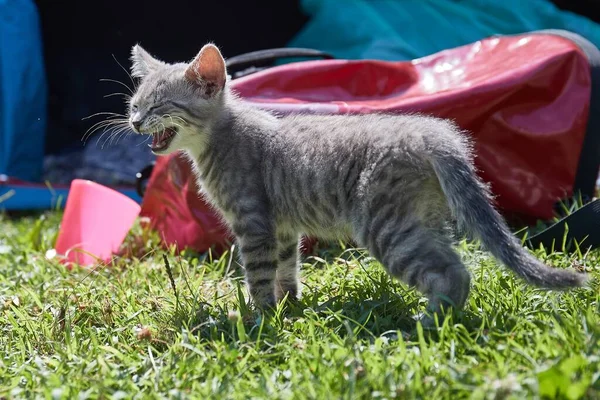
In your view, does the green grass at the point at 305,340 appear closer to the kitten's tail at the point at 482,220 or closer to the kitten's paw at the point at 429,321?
the kitten's paw at the point at 429,321

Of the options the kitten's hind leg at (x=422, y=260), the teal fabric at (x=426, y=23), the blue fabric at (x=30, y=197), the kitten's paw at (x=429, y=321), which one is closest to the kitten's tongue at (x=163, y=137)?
the kitten's hind leg at (x=422, y=260)

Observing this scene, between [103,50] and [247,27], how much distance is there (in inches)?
50.1

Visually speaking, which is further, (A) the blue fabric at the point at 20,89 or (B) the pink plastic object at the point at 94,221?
(A) the blue fabric at the point at 20,89

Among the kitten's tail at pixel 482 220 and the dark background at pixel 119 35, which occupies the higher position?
the kitten's tail at pixel 482 220

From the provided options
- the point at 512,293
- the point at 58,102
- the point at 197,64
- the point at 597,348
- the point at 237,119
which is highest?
the point at 197,64

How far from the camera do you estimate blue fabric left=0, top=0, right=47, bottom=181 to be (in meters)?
4.78

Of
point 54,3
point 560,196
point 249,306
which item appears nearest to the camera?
point 249,306

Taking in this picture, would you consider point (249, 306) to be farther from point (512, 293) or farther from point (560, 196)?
point (560, 196)

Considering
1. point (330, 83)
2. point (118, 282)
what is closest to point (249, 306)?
point (118, 282)

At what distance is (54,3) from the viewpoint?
6.00 m

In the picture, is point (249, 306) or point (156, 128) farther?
point (156, 128)

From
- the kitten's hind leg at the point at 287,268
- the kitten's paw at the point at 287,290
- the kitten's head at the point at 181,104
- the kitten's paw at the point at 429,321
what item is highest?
the kitten's head at the point at 181,104

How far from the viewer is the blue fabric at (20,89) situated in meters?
4.78

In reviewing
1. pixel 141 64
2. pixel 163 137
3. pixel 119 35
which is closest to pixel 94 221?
pixel 141 64
